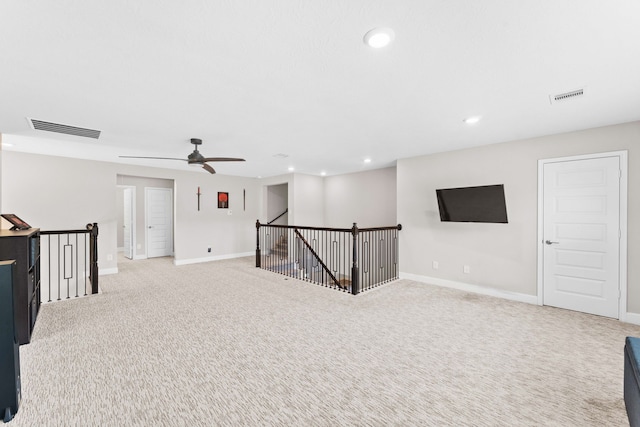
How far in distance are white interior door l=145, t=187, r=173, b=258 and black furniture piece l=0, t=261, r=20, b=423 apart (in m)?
6.52

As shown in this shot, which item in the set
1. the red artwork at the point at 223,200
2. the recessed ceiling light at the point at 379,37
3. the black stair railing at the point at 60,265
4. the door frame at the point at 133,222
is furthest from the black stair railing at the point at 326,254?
the recessed ceiling light at the point at 379,37

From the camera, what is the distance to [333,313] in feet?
11.4

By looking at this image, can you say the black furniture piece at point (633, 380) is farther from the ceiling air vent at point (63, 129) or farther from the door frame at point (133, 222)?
the door frame at point (133, 222)

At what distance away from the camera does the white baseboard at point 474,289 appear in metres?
3.93

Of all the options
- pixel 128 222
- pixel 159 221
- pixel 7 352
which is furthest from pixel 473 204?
pixel 128 222

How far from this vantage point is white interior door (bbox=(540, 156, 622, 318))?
131 inches

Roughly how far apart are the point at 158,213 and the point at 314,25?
7.98 m

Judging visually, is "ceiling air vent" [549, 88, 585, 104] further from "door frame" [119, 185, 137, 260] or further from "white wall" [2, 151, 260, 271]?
"door frame" [119, 185, 137, 260]

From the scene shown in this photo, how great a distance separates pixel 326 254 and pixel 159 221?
16.9 ft

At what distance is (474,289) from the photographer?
441 centimetres

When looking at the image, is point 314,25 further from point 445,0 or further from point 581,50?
point 581,50

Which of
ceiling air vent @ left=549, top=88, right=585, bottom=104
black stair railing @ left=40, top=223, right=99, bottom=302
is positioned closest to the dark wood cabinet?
black stair railing @ left=40, top=223, right=99, bottom=302

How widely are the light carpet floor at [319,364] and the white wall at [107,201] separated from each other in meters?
2.35

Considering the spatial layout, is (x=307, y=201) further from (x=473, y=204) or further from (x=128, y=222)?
(x=128, y=222)
